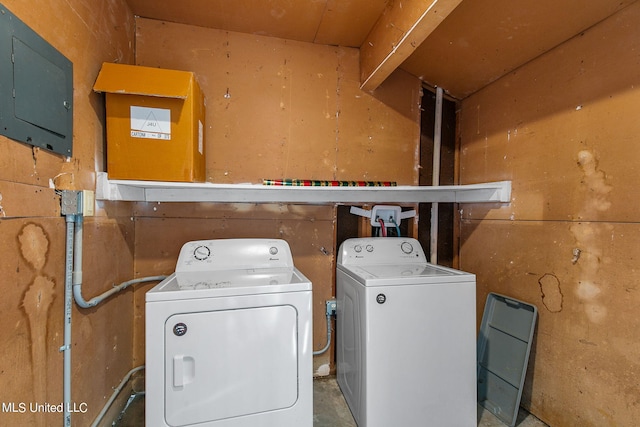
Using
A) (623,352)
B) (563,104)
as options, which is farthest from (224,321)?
(563,104)

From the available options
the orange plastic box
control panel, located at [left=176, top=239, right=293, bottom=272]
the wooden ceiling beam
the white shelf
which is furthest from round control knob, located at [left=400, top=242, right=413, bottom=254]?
the orange plastic box

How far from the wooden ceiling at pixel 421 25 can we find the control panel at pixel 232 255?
1.25 metres

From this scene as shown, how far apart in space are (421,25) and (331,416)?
6.68ft

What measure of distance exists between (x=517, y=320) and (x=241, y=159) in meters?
1.90

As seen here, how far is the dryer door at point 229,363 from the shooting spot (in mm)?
1111

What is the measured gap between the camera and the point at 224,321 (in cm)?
115

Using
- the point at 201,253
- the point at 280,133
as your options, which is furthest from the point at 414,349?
the point at 280,133

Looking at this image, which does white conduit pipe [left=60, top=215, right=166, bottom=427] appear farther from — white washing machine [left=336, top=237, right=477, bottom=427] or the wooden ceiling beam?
the wooden ceiling beam

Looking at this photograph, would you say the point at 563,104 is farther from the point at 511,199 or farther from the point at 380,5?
the point at 380,5

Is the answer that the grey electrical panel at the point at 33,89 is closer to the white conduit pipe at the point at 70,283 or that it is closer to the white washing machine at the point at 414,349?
the white conduit pipe at the point at 70,283

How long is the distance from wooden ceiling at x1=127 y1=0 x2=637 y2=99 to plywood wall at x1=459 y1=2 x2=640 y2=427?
131 mm

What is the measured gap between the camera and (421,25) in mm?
1247

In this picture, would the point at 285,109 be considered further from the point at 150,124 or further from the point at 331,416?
the point at 331,416

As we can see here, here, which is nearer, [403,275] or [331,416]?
[403,275]
